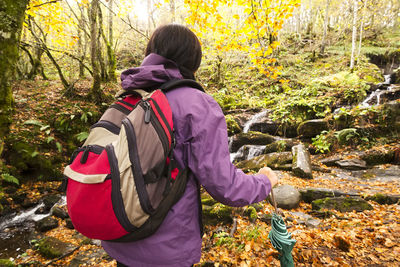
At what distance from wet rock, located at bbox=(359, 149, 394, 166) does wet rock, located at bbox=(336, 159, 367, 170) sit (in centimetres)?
25

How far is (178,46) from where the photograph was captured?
1.49 metres

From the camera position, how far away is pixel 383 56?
19328mm

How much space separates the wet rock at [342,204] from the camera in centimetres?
469

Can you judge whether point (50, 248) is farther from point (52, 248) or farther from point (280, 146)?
point (280, 146)

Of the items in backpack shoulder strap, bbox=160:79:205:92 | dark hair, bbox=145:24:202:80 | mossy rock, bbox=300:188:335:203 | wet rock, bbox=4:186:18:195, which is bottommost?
wet rock, bbox=4:186:18:195

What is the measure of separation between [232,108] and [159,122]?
45.0 feet

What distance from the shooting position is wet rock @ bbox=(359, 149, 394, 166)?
25.4 feet

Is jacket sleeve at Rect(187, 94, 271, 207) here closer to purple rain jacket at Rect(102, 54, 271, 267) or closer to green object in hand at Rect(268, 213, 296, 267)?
purple rain jacket at Rect(102, 54, 271, 267)

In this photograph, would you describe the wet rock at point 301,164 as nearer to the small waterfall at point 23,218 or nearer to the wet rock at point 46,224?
the wet rock at point 46,224

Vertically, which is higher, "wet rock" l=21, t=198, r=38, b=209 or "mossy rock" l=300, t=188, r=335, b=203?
"mossy rock" l=300, t=188, r=335, b=203

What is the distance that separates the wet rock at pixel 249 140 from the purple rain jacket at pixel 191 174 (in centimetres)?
985

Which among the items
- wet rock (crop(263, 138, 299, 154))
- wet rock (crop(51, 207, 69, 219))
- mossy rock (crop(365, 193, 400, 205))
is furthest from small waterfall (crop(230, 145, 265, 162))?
wet rock (crop(51, 207, 69, 219))

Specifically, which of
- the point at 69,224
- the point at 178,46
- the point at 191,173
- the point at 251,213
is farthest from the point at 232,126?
the point at 191,173

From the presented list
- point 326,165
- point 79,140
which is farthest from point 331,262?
point 79,140
